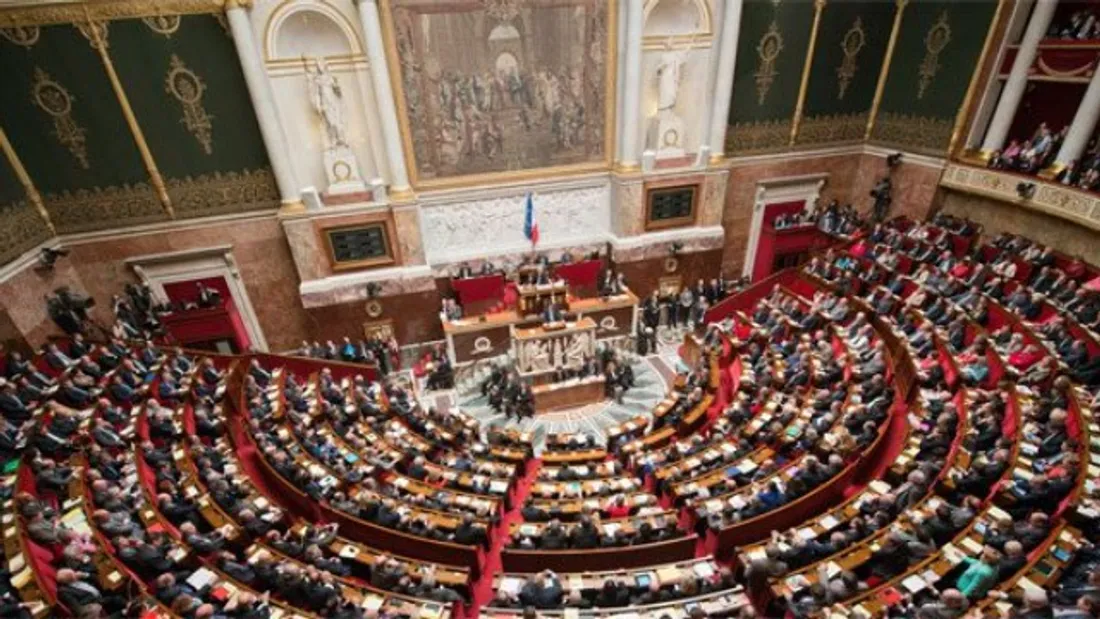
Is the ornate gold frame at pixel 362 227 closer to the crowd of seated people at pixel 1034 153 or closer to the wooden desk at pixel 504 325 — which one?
the wooden desk at pixel 504 325

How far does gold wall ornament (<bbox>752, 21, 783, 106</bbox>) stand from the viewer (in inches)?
611

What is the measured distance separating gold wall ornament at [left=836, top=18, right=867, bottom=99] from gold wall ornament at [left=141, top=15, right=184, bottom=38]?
17912 millimetres

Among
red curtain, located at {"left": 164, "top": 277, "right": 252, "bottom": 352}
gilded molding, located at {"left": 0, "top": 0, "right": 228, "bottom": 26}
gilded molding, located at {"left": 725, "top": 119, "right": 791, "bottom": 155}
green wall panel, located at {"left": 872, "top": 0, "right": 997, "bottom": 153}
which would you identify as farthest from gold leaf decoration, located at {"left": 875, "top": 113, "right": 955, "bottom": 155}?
red curtain, located at {"left": 164, "top": 277, "right": 252, "bottom": 352}

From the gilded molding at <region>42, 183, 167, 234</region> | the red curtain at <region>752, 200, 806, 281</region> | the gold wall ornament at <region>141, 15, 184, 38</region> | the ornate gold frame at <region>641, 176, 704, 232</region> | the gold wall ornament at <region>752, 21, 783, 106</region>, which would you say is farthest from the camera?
the red curtain at <region>752, 200, 806, 281</region>

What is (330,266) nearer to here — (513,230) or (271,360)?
(271,360)

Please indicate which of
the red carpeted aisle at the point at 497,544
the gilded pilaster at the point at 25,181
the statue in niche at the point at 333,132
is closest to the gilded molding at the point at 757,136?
the statue in niche at the point at 333,132

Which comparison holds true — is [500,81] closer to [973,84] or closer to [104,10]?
[104,10]

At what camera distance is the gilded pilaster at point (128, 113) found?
38.5 feet

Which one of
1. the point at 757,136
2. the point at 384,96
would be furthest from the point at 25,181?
the point at 757,136

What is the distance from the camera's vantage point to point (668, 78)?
50.1 ft

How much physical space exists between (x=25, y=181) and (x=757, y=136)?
1946 centimetres

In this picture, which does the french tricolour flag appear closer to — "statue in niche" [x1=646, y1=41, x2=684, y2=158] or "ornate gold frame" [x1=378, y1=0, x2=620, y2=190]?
"ornate gold frame" [x1=378, y1=0, x2=620, y2=190]

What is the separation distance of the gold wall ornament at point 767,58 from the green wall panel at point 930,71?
11.7 ft

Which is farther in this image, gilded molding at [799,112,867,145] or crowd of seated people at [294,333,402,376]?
gilded molding at [799,112,867,145]
